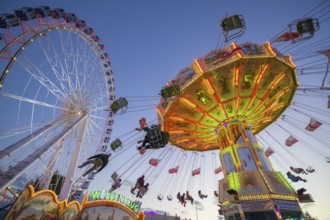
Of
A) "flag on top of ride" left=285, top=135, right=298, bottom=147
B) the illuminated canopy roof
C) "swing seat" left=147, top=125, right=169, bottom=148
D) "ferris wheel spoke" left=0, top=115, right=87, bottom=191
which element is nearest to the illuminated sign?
"flag on top of ride" left=285, top=135, right=298, bottom=147

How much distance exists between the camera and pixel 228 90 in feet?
46.7

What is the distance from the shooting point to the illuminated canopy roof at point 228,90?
1278 cm

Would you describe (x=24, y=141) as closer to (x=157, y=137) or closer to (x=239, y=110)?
(x=157, y=137)

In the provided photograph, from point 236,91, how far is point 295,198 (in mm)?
7691

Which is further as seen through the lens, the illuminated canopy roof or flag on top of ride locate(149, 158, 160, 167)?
flag on top of ride locate(149, 158, 160, 167)

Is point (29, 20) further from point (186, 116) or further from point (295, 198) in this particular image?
point (295, 198)

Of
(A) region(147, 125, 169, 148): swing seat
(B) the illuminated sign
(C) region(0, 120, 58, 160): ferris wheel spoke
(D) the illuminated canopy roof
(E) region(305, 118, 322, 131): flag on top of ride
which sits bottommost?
(B) the illuminated sign

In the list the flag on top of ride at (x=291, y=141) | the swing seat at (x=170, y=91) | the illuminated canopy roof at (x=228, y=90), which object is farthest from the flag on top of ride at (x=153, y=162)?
the flag on top of ride at (x=291, y=141)

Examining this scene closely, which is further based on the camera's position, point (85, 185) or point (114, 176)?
point (85, 185)

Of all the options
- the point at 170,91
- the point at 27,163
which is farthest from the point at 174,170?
the point at 27,163

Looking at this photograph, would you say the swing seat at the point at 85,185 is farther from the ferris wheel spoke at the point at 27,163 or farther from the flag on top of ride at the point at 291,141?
the flag on top of ride at the point at 291,141

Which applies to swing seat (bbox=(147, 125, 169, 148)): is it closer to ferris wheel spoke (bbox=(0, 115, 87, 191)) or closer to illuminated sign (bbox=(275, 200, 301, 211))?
ferris wheel spoke (bbox=(0, 115, 87, 191))

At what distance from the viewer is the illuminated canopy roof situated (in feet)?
41.9

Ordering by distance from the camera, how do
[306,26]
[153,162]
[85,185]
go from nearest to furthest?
[306,26] < [153,162] < [85,185]
